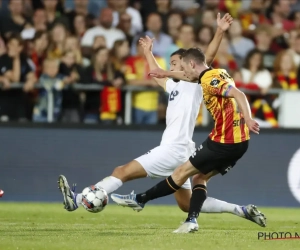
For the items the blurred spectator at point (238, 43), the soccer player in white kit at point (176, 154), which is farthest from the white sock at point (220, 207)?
the blurred spectator at point (238, 43)

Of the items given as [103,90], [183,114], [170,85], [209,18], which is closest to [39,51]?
[103,90]

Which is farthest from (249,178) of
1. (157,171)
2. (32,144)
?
(157,171)

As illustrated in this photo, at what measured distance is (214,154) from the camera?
9570 mm

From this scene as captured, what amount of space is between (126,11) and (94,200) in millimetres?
7429

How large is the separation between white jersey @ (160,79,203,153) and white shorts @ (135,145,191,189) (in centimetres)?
9

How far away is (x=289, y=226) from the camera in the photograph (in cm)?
1110

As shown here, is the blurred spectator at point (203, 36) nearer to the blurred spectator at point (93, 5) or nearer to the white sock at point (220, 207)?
the blurred spectator at point (93, 5)

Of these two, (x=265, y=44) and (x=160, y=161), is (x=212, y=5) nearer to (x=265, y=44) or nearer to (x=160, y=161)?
(x=265, y=44)

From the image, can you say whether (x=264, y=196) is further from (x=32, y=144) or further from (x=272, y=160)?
(x=32, y=144)

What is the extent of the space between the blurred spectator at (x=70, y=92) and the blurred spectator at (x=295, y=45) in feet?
12.9

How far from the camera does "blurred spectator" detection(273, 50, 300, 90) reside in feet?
50.5

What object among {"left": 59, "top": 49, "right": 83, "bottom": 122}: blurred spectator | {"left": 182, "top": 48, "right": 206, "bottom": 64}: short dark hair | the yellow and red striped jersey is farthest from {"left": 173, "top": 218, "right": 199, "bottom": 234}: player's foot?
{"left": 59, "top": 49, "right": 83, "bottom": 122}: blurred spectator

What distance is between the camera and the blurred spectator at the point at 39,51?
1495cm

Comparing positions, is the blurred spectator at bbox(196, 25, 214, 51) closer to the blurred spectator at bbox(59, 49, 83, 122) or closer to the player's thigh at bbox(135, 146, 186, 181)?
the blurred spectator at bbox(59, 49, 83, 122)
